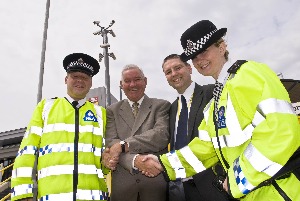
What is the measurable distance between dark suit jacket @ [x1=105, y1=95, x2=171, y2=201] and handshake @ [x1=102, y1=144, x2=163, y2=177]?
10cm

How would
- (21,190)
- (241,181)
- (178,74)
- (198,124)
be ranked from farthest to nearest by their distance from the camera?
(178,74)
(198,124)
(21,190)
(241,181)

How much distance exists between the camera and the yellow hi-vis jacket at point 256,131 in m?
1.64

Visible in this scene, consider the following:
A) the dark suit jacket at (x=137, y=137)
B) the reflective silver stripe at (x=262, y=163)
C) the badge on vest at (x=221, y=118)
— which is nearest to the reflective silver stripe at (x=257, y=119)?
the reflective silver stripe at (x=262, y=163)

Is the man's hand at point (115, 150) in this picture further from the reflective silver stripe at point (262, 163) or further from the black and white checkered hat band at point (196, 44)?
the reflective silver stripe at point (262, 163)

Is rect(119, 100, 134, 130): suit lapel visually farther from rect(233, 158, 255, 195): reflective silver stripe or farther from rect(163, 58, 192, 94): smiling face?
rect(233, 158, 255, 195): reflective silver stripe

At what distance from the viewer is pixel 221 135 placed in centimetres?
222

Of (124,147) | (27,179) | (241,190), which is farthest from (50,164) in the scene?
(241,190)

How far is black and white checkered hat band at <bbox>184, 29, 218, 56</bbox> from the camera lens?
2.71 metres

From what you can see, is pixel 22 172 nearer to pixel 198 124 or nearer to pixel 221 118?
pixel 198 124

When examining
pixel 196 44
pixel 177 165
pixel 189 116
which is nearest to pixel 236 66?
pixel 196 44

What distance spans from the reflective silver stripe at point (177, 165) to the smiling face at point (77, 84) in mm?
1506

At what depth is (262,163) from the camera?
1.66 metres

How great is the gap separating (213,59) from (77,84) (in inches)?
74.4

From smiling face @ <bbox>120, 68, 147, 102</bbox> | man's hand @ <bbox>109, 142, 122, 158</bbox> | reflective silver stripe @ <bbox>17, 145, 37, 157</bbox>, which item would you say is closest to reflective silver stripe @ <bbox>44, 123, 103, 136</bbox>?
reflective silver stripe @ <bbox>17, 145, 37, 157</bbox>
